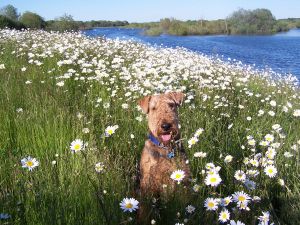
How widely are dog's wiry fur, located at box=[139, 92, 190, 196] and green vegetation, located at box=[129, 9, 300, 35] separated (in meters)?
47.4

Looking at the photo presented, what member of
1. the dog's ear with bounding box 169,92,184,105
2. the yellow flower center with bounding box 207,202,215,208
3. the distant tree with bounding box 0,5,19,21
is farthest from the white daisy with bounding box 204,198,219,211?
the distant tree with bounding box 0,5,19,21

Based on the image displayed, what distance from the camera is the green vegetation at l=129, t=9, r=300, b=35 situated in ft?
172

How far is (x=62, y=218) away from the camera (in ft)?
6.54

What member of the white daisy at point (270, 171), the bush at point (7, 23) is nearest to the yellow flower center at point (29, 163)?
the white daisy at point (270, 171)

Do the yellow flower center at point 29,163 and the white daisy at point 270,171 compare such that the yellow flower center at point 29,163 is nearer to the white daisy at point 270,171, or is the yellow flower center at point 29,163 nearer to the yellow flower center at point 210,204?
the yellow flower center at point 210,204

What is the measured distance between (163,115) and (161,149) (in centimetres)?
42

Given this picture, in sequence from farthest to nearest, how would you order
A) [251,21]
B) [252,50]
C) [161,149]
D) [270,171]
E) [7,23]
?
1. [251,21]
2. [7,23]
3. [252,50]
4. [161,149]
5. [270,171]

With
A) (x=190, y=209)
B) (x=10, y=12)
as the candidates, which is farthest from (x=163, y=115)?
(x=10, y=12)

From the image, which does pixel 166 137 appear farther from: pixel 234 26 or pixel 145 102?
pixel 234 26

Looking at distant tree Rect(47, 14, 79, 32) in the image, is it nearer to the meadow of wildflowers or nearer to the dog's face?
the meadow of wildflowers

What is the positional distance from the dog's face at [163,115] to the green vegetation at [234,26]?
4728cm

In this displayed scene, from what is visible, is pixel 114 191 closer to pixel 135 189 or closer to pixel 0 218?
pixel 135 189

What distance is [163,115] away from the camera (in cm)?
336

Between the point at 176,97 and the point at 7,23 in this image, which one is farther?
the point at 7,23
